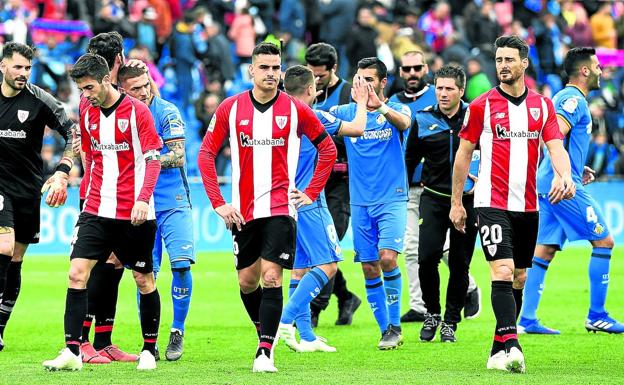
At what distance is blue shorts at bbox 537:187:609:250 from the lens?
39.4 feet

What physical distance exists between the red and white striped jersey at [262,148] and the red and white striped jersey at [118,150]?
0.47 meters

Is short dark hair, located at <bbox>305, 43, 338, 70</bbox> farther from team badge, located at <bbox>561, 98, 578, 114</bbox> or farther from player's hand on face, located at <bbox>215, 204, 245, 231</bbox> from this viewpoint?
player's hand on face, located at <bbox>215, 204, 245, 231</bbox>

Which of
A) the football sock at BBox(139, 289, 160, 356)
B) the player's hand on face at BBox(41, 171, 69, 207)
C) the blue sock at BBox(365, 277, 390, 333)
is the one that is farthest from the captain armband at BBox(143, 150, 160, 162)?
the blue sock at BBox(365, 277, 390, 333)

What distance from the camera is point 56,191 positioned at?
9789 mm

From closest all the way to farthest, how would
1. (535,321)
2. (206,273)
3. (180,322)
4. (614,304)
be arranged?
(180,322) < (535,321) < (614,304) < (206,273)

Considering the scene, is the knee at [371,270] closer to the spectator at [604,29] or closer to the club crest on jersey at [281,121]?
the club crest on jersey at [281,121]

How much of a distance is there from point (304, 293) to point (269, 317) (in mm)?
1305

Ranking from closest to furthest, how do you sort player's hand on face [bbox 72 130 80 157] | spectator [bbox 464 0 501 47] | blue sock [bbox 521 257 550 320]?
1. player's hand on face [bbox 72 130 80 157]
2. blue sock [bbox 521 257 550 320]
3. spectator [bbox 464 0 501 47]

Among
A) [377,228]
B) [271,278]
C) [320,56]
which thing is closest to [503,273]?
[271,278]

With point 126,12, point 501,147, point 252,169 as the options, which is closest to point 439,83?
point 501,147

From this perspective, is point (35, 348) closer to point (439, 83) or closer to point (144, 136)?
point (144, 136)

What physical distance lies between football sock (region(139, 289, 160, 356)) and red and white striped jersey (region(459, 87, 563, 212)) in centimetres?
256

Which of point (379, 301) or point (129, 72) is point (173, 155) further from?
point (379, 301)

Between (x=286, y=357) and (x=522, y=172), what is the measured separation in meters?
A: 2.45
